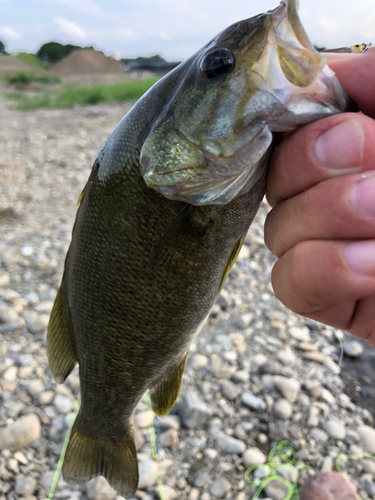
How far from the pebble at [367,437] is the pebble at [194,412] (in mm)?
973

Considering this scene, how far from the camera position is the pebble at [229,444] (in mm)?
2350

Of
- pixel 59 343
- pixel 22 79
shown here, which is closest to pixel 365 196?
pixel 59 343

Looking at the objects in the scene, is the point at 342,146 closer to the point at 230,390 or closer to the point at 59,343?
the point at 59,343

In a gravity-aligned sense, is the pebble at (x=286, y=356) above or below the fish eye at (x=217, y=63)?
below

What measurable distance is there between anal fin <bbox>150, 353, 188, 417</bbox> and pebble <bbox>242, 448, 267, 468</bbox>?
0.87 metres

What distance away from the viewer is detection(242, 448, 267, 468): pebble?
230cm

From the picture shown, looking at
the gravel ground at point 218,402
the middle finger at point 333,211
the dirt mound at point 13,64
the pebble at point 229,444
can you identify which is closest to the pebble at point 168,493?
the gravel ground at point 218,402

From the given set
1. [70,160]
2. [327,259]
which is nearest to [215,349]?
[327,259]

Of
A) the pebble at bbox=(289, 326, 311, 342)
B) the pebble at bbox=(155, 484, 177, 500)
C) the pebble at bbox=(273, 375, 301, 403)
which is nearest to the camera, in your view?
the pebble at bbox=(155, 484, 177, 500)

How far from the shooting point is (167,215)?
4.04 feet

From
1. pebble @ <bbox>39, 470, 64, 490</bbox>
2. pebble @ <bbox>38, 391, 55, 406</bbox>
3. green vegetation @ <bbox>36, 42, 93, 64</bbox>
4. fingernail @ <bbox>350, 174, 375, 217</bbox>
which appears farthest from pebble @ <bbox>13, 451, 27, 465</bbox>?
green vegetation @ <bbox>36, 42, 93, 64</bbox>

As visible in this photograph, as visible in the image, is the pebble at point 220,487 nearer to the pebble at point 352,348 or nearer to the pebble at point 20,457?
the pebble at point 20,457

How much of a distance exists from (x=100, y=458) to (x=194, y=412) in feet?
2.63

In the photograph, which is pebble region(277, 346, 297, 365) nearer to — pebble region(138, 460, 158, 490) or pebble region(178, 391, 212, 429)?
pebble region(178, 391, 212, 429)
